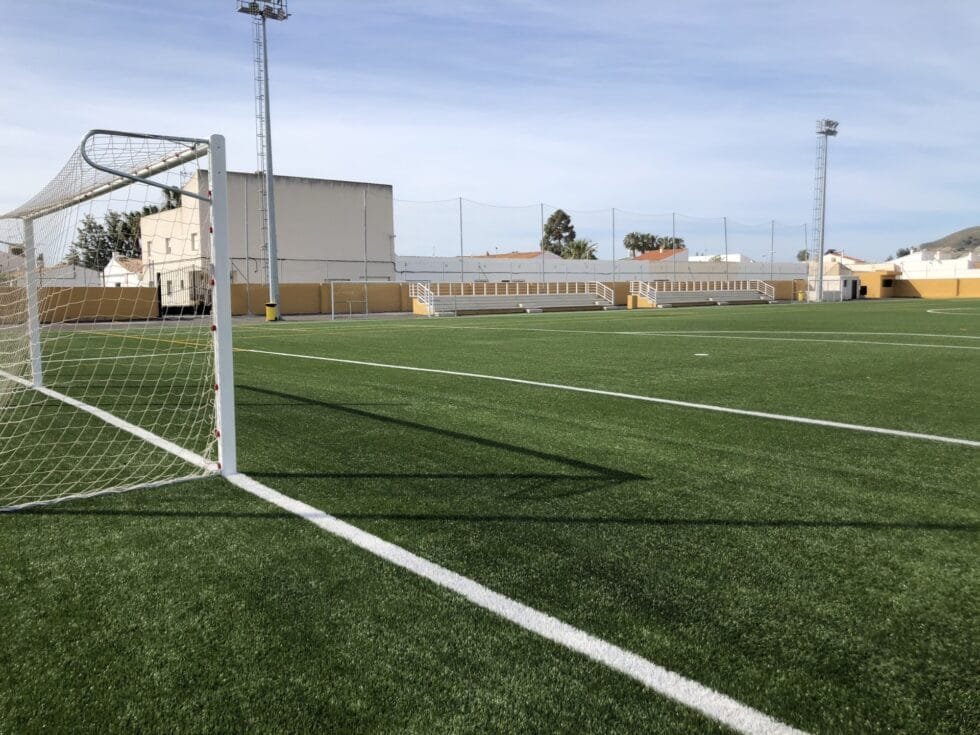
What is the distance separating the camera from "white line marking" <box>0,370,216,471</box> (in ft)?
17.1

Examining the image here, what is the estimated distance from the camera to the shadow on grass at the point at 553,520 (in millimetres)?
3666

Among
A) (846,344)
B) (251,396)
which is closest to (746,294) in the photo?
(846,344)

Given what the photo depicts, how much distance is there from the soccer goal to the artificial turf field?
57cm

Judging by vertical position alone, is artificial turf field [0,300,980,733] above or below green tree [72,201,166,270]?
below

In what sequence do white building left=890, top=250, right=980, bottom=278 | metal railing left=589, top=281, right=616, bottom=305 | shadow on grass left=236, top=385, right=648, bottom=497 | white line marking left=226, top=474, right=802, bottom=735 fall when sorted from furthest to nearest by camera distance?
white building left=890, top=250, right=980, bottom=278 < metal railing left=589, top=281, right=616, bottom=305 < shadow on grass left=236, top=385, right=648, bottom=497 < white line marking left=226, top=474, right=802, bottom=735

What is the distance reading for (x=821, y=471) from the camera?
4.73m

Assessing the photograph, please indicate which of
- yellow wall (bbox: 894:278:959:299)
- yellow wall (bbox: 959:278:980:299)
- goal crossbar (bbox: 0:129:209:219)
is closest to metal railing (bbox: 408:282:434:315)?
goal crossbar (bbox: 0:129:209:219)

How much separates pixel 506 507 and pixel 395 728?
6.57 feet

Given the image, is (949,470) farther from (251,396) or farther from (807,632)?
(251,396)

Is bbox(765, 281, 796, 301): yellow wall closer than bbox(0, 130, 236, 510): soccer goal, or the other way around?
bbox(0, 130, 236, 510): soccer goal

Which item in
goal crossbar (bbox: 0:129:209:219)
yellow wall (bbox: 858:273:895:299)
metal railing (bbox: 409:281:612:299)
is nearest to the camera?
goal crossbar (bbox: 0:129:209:219)

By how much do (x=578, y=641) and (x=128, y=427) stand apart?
5288mm

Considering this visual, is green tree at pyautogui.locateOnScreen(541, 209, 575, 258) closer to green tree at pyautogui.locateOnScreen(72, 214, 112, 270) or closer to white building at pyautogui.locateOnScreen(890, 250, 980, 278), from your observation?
white building at pyautogui.locateOnScreen(890, 250, 980, 278)

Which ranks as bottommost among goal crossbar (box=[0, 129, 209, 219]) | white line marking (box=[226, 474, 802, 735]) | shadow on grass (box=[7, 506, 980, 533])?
white line marking (box=[226, 474, 802, 735])
